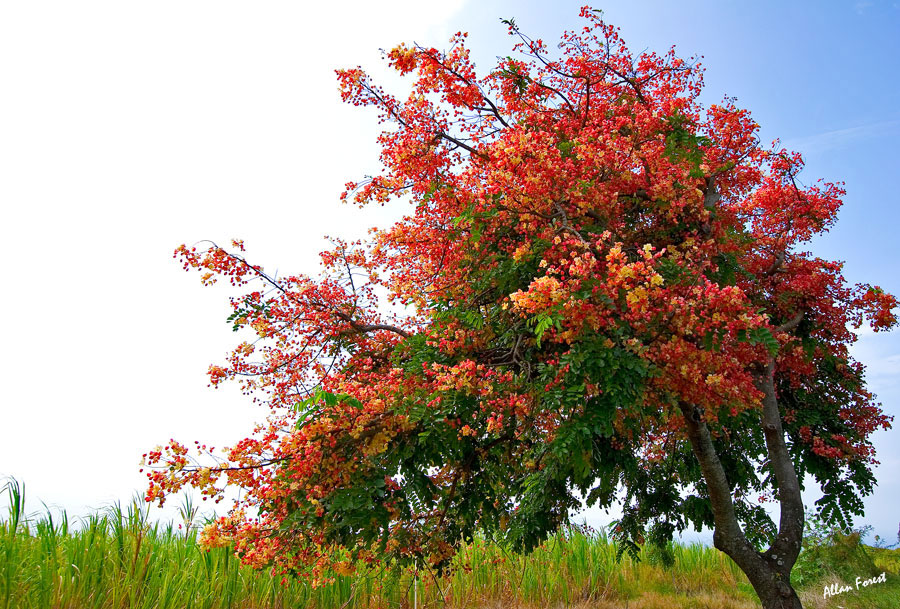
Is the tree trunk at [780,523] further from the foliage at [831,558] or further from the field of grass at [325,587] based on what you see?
the foliage at [831,558]

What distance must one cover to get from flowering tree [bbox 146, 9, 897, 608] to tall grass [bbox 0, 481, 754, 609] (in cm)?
124

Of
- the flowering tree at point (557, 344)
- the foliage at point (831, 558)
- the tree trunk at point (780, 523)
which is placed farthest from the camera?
the foliage at point (831, 558)

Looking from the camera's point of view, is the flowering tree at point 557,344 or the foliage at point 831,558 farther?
the foliage at point 831,558

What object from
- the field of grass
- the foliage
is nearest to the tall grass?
the field of grass

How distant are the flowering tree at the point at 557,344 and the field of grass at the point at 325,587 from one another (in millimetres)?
1328

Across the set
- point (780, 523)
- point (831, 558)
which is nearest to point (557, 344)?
point (780, 523)

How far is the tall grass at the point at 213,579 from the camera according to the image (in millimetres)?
7527

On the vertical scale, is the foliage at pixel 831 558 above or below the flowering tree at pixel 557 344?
below

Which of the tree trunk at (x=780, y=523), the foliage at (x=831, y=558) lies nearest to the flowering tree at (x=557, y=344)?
the tree trunk at (x=780, y=523)

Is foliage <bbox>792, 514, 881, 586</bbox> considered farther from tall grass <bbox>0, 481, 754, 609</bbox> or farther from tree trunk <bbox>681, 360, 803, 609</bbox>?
tree trunk <bbox>681, 360, 803, 609</bbox>

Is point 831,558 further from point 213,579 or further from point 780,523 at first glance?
point 213,579

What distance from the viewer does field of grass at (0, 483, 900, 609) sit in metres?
7.61

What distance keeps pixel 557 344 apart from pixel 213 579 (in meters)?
5.67

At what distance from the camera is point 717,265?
918cm
